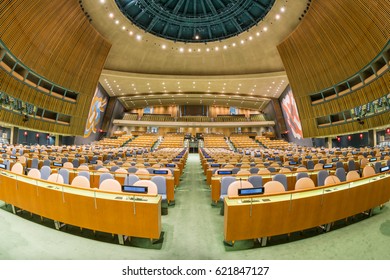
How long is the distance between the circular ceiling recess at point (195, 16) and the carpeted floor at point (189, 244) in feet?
53.2

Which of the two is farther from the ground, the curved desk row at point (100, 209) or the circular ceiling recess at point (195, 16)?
the circular ceiling recess at point (195, 16)

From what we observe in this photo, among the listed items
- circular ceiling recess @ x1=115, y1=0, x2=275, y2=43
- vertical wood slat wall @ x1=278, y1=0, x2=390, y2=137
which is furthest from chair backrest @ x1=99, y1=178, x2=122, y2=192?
circular ceiling recess @ x1=115, y1=0, x2=275, y2=43

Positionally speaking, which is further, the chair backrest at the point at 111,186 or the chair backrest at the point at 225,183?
the chair backrest at the point at 225,183

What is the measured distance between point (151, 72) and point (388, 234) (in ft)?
77.7

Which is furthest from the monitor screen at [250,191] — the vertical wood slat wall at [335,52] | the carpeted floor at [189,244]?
the vertical wood slat wall at [335,52]

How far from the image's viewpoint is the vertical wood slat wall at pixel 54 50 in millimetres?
11625

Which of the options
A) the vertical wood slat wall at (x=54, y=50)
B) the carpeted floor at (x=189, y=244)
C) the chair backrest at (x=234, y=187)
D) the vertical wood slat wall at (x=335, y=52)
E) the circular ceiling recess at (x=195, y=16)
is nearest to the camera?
the carpeted floor at (x=189, y=244)

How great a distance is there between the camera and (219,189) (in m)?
4.70

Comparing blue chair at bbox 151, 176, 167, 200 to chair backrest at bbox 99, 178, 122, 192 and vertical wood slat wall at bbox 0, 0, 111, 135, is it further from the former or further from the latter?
vertical wood slat wall at bbox 0, 0, 111, 135

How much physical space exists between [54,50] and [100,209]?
53.5 feet

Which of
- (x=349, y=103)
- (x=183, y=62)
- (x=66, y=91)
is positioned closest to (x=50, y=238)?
(x=66, y=91)

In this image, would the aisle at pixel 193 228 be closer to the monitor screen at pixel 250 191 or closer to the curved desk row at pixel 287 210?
the curved desk row at pixel 287 210

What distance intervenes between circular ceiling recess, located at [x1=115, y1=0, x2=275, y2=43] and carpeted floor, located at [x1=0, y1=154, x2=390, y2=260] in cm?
1621

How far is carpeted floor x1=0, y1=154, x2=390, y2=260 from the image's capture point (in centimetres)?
275
